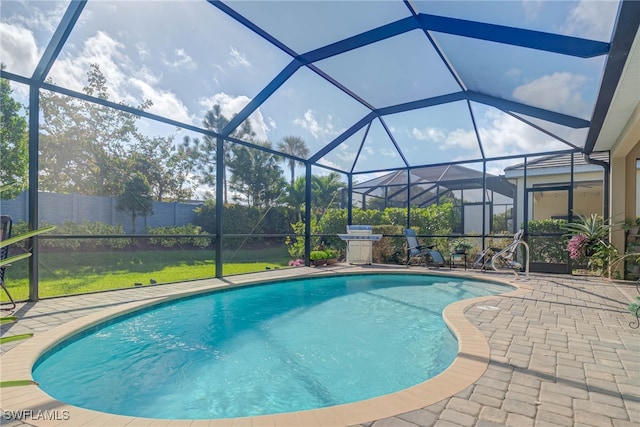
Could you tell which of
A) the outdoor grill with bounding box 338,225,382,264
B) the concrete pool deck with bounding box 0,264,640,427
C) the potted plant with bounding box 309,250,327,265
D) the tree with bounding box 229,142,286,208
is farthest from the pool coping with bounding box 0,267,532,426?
the tree with bounding box 229,142,286,208

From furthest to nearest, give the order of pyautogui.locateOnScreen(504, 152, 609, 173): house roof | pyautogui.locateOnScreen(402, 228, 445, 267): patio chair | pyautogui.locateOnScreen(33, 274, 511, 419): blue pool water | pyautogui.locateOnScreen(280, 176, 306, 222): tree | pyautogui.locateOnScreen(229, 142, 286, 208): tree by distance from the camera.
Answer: pyautogui.locateOnScreen(229, 142, 286, 208): tree < pyautogui.locateOnScreen(280, 176, 306, 222): tree < pyautogui.locateOnScreen(504, 152, 609, 173): house roof < pyautogui.locateOnScreen(402, 228, 445, 267): patio chair < pyautogui.locateOnScreen(33, 274, 511, 419): blue pool water

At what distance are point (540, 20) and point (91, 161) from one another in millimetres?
12981

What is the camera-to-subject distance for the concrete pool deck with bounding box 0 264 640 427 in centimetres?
195

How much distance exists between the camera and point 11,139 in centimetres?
838

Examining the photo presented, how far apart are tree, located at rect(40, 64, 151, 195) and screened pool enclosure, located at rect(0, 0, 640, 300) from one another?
6cm

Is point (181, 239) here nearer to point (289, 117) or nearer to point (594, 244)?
point (289, 117)

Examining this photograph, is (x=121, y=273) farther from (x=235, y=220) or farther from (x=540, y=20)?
(x=540, y=20)

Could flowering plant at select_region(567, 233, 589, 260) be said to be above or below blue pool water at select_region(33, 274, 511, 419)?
above

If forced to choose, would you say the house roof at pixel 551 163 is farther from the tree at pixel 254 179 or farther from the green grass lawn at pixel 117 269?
the tree at pixel 254 179

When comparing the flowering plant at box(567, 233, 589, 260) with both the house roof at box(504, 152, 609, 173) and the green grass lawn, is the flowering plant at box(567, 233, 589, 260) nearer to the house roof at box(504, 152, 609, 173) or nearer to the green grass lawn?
the house roof at box(504, 152, 609, 173)

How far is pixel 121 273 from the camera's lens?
1015 centimetres

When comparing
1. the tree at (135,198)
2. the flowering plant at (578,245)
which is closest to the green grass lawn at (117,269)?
the tree at (135,198)

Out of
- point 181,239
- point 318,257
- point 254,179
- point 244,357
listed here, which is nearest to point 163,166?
point 181,239

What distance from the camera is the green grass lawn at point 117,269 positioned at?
808 cm
